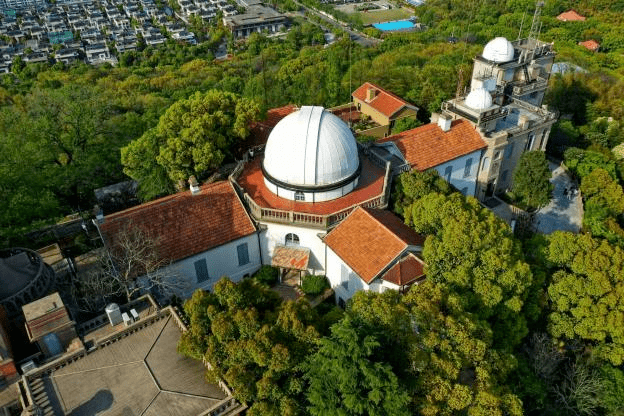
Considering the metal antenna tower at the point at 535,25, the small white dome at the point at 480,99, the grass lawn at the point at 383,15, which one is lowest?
the grass lawn at the point at 383,15

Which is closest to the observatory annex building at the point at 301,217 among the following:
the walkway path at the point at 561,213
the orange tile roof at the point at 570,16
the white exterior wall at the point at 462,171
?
the white exterior wall at the point at 462,171

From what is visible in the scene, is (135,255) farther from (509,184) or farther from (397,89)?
(397,89)

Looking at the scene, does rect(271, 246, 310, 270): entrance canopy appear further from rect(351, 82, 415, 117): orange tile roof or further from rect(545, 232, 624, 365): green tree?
rect(351, 82, 415, 117): orange tile roof

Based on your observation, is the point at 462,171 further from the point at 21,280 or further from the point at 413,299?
the point at 21,280

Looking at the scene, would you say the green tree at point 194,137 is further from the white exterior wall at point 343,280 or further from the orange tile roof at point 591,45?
the orange tile roof at point 591,45

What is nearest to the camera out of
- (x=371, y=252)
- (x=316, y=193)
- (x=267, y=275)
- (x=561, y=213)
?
(x=371, y=252)

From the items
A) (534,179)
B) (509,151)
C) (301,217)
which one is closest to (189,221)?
(301,217)
